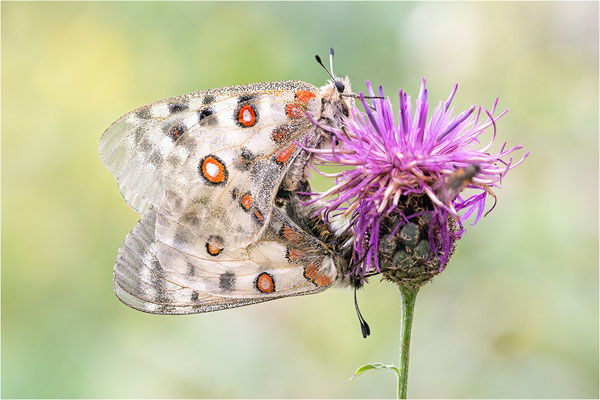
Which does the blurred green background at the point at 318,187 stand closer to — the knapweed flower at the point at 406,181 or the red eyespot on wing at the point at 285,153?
the knapweed flower at the point at 406,181

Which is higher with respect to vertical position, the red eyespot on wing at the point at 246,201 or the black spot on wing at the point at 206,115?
the black spot on wing at the point at 206,115

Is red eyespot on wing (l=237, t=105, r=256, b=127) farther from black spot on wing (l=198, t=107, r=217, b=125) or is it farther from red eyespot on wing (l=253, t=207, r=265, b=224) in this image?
red eyespot on wing (l=253, t=207, r=265, b=224)

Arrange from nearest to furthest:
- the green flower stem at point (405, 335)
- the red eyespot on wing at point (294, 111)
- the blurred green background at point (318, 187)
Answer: the green flower stem at point (405, 335) → the red eyespot on wing at point (294, 111) → the blurred green background at point (318, 187)

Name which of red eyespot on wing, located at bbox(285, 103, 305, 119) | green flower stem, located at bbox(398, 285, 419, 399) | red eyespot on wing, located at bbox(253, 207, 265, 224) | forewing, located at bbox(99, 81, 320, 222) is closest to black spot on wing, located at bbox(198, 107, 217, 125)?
forewing, located at bbox(99, 81, 320, 222)

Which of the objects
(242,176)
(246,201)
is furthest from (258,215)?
Result: (242,176)

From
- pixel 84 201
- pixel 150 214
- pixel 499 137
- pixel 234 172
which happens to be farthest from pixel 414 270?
pixel 84 201

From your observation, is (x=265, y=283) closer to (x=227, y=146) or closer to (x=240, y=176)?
(x=240, y=176)

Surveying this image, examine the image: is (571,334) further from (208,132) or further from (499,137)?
(208,132)

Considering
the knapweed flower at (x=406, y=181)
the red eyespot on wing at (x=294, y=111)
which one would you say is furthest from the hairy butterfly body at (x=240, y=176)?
the knapweed flower at (x=406, y=181)
